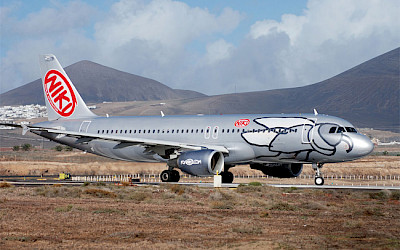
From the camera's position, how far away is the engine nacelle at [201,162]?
41.9m

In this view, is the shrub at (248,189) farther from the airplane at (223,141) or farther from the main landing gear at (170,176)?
the main landing gear at (170,176)

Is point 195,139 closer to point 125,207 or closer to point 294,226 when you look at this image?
point 125,207

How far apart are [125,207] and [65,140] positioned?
24033 millimetres

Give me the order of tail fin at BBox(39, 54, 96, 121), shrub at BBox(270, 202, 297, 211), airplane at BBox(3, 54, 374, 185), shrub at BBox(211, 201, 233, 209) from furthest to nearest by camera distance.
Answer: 1. tail fin at BBox(39, 54, 96, 121)
2. airplane at BBox(3, 54, 374, 185)
3. shrub at BBox(211, 201, 233, 209)
4. shrub at BBox(270, 202, 297, 211)

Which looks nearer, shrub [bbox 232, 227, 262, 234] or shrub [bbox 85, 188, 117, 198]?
shrub [bbox 232, 227, 262, 234]

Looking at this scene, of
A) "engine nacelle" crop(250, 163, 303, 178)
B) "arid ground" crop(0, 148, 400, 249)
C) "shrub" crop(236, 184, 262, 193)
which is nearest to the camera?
"arid ground" crop(0, 148, 400, 249)

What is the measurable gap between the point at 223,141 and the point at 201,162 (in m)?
3.61

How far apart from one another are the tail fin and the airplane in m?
0.86

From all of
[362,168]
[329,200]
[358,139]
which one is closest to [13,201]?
[329,200]

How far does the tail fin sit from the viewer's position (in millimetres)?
53750

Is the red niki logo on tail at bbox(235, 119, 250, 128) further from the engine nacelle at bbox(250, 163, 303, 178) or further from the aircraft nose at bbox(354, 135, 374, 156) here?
the aircraft nose at bbox(354, 135, 374, 156)

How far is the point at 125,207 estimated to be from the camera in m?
29.0

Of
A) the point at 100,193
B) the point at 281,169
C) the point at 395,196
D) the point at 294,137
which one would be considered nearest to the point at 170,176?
the point at 281,169

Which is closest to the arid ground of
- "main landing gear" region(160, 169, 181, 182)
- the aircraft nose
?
the aircraft nose
